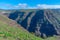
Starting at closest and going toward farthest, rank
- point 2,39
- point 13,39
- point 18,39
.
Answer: point 2,39 → point 13,39 → point 18,39

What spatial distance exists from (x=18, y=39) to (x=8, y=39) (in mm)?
1755

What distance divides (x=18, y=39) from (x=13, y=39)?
1.24 m

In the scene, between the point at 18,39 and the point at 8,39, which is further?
the point at 18,39

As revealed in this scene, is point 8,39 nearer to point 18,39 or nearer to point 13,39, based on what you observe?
point 13,39

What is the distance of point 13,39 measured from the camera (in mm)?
18062

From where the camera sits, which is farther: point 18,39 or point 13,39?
point 18,39

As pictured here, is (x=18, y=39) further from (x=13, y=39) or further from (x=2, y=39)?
(x=2, y=39)

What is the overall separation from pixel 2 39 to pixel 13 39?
5.16 feet

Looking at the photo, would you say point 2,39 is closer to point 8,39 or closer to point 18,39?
point 8,39

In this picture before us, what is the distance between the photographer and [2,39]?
1666 centimetres

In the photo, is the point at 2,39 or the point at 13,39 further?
the point at 13,39

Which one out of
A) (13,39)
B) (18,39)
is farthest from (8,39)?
(18,39)

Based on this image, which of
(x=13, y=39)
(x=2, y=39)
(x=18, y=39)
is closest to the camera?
(x=2, y=39)

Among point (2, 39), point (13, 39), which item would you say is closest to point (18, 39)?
point (13, 39)
